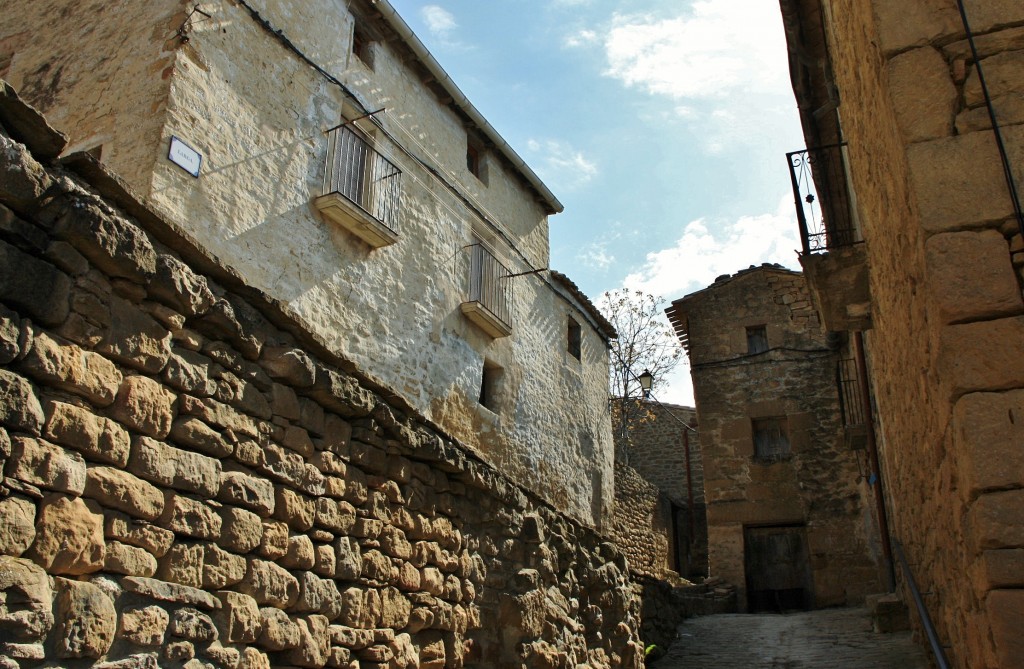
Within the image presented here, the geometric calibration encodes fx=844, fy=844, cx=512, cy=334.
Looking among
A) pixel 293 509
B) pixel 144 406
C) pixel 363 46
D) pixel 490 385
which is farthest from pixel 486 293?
pixel 144 406

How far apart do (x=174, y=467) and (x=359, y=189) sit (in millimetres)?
7034

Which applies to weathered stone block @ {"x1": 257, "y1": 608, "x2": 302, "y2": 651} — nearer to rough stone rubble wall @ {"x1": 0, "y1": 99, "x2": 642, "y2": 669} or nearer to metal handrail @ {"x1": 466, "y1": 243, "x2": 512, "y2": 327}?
rough stone rubble wall @ {"x1": 0, "y1": 99, "x2": 642, "y2": 669}

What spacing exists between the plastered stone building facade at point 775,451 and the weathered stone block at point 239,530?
12.4 m

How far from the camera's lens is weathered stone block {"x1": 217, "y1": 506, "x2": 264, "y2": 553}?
10.9ft

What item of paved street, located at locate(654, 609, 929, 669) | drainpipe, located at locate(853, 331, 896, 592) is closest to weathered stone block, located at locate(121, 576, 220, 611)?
paved street, located at locate(654, 609, 929, 669)

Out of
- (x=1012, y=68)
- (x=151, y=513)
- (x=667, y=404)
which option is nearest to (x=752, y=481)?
(x=667, y=404)

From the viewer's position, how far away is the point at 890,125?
4.00 metres

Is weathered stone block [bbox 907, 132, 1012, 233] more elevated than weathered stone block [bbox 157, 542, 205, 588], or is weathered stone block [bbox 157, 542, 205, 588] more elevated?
weathered stone block [bbox 907, 132, 1012, 233]

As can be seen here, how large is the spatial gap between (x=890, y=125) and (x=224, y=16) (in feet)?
22.6

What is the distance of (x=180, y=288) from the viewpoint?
3.27 m


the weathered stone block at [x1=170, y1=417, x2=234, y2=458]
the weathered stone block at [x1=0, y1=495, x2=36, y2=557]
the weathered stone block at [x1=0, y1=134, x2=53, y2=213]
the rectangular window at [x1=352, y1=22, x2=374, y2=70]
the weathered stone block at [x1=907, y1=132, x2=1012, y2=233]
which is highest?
the rectangular window at [x1=352, y1=22, x2=374, y2=70]

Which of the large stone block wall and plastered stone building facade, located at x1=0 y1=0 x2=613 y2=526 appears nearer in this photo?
the large stone block wall

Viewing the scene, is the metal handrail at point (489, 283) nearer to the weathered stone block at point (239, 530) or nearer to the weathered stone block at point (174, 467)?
the weathered stone block at point (239, 530)

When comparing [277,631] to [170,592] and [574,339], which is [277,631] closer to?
[170,592]
